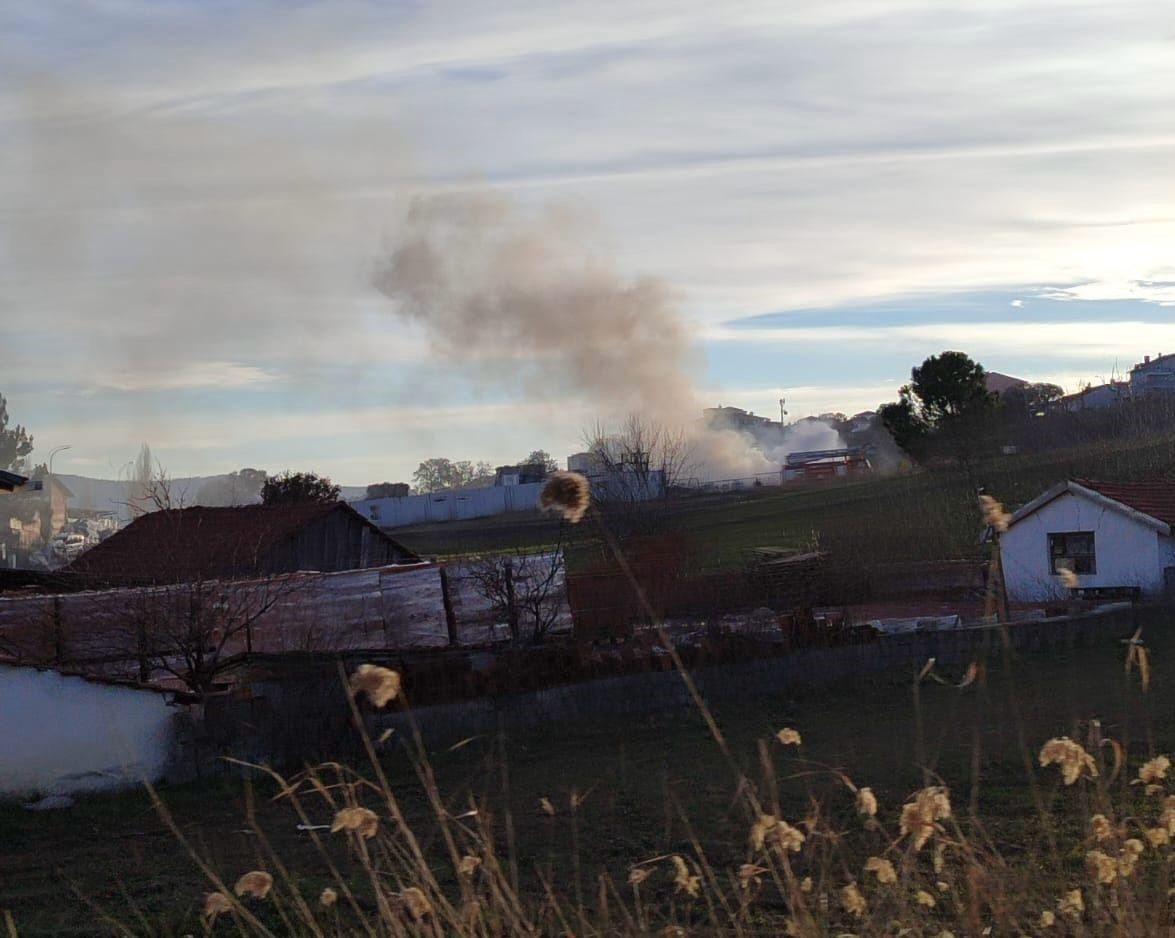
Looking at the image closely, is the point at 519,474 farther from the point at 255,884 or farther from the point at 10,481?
the point at 255,884

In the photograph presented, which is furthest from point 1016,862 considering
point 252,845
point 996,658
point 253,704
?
point 996,658

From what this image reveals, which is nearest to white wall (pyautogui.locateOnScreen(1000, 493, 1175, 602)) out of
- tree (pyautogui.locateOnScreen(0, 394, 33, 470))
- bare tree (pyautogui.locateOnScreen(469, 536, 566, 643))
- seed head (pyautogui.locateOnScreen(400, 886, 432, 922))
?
bare tree (pyautogui.locateOnScreen(469, 536, 566, 643))

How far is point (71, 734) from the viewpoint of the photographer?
49.8 feet

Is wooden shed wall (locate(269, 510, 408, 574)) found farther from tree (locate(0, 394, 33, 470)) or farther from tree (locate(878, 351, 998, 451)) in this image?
tree (locate(0, 394, 33, 470))

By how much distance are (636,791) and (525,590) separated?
34.2ft

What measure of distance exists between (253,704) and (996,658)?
432 inches

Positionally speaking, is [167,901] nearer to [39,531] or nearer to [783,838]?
[783,838]

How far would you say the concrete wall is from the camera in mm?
73062

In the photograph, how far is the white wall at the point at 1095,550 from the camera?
1077 inches

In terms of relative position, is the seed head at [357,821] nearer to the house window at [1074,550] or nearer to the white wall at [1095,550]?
the white wall at [1095,550]

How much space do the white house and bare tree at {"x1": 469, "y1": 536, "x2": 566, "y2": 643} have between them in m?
10.6

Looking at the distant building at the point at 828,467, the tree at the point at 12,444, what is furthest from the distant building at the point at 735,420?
the tree at the point at 12,444

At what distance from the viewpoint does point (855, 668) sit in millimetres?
19391

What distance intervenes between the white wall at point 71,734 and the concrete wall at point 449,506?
55.7 meters
